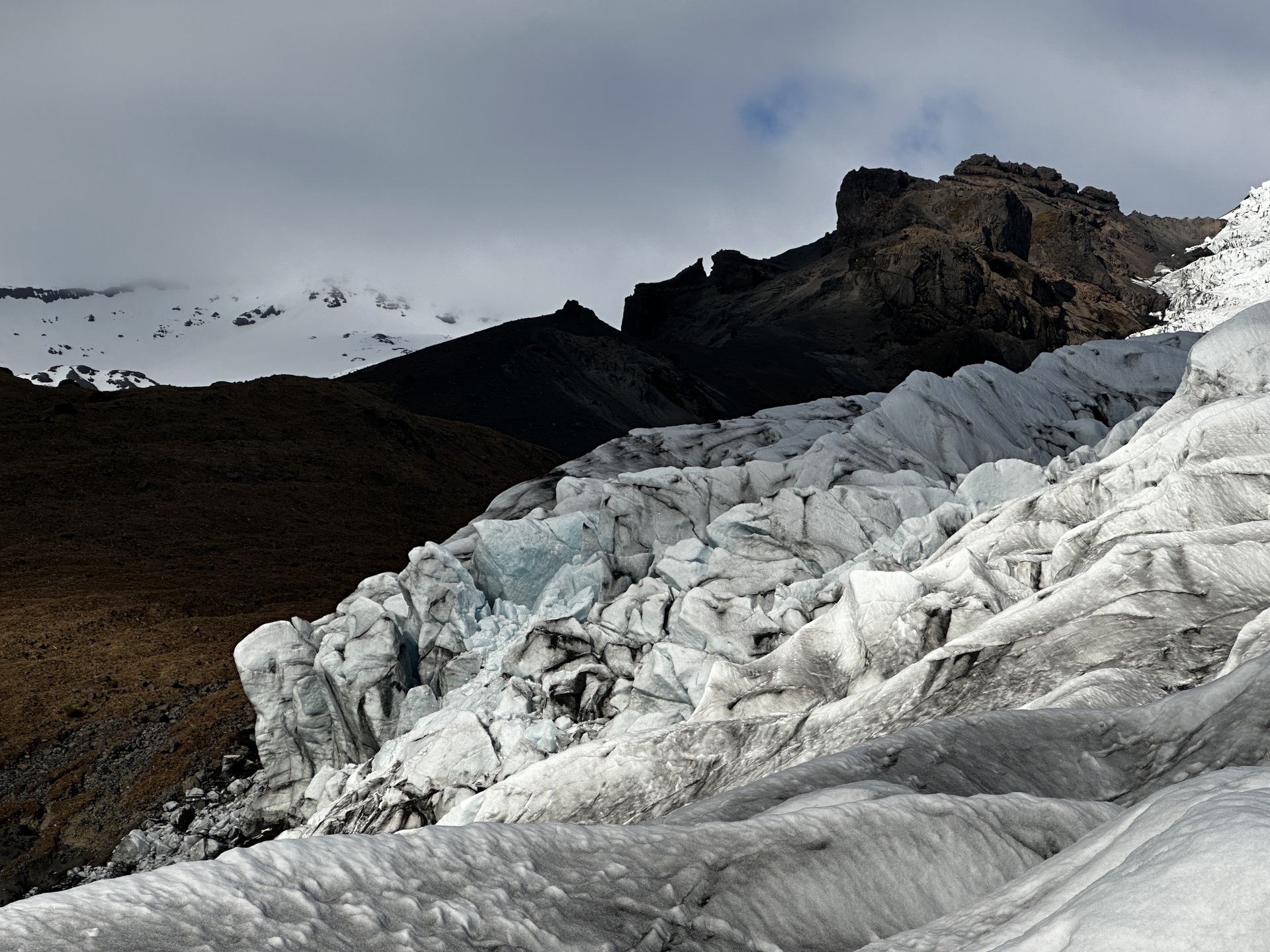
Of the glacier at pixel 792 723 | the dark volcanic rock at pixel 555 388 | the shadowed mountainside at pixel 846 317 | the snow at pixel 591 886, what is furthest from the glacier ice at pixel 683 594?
the shadowed mountainside at pixel 846 317

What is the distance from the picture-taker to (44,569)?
41.0 metres

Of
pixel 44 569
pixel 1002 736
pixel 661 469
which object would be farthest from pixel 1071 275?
pixel 1002 736

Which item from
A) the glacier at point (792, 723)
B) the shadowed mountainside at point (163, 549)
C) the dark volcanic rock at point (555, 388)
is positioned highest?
the dark volcanic rock at point (555, 388)

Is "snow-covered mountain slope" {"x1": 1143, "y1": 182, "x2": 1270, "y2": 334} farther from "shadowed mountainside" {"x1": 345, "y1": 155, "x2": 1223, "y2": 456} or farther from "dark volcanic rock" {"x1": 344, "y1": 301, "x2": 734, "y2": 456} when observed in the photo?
"dark volcanic rock" {"x1": 344, "y1": 301, "x2": 734, "y2": 456}

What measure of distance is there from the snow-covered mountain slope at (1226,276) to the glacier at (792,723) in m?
105

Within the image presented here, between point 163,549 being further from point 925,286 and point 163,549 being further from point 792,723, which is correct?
point 925,286

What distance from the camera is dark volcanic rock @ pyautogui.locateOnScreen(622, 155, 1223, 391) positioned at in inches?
4405

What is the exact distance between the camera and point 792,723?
1099cm

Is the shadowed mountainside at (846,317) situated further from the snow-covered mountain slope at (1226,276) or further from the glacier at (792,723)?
the glacier at (792,723)

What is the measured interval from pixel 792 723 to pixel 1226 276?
155 m

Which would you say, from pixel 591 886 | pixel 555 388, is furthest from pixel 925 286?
pixel 591 886

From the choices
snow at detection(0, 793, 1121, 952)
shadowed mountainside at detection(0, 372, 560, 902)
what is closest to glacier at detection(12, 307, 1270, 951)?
snow at detection(0, 793, 1121, 952)

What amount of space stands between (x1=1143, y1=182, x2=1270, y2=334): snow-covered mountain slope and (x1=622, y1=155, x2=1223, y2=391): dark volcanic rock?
3.84 m

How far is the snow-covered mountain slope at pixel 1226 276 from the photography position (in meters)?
122
